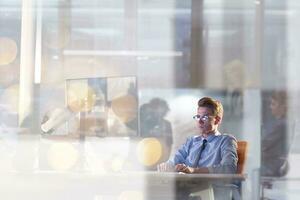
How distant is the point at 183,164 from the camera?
8.34 ft

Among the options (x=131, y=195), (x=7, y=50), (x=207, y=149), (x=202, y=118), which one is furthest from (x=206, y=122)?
(x=7, y=50)

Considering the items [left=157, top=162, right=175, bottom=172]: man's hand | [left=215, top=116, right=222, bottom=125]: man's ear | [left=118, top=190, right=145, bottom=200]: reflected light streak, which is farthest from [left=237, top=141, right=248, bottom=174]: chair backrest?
[left=118, top=190, right=145, bottom=200]: reflected light streak

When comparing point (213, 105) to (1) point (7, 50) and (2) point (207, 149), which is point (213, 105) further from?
(1) point (7, 50)

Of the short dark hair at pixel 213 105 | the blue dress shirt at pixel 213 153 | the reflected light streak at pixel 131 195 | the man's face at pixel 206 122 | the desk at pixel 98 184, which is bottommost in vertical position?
the reflected light streak at pixel 131 195

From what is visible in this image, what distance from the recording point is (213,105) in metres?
2.47

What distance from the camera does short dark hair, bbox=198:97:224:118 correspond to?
247 centimetres

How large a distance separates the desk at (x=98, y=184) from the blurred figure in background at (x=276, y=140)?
0.14 metres

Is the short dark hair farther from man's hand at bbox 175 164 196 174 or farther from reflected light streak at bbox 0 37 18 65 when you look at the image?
reflected light streak at bbox 0 37 18 65

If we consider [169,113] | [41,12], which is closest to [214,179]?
[169,113]

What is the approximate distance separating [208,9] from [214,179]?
2.40 feet

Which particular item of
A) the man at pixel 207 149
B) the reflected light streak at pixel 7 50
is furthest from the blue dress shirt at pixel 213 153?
the reflected light streak at pixel 7 50

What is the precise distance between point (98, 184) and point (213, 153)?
0.52 meters

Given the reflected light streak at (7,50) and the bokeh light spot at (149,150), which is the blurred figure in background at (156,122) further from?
the reflected light streak at (7,50)

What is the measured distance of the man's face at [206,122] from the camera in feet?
8.21
